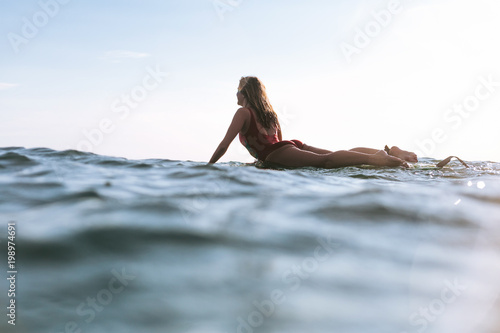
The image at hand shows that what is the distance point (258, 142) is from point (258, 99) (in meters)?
0.70

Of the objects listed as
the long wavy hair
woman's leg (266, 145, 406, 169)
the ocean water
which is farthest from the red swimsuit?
the ocean water

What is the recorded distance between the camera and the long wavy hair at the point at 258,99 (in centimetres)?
684

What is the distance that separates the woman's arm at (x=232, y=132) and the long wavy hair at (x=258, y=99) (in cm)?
23

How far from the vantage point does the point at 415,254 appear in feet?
6.59

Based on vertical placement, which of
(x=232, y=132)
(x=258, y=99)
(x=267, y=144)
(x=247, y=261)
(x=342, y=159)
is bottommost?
(x=247, y=261)

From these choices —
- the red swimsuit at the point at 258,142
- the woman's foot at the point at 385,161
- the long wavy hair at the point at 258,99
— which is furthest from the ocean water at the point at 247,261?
the long wavy hair at the point at 258,99

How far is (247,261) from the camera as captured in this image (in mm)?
1827

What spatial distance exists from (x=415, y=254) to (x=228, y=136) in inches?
189

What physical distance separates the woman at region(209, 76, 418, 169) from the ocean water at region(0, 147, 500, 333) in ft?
10.3

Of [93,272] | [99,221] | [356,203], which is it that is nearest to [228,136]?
[356,203]

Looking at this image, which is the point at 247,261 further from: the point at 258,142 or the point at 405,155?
the point at 405,155

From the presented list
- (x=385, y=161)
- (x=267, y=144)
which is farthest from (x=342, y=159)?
(x=267, y=144)

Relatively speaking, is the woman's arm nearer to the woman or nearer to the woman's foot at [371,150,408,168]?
the woman

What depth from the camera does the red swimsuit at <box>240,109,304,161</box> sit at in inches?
269
